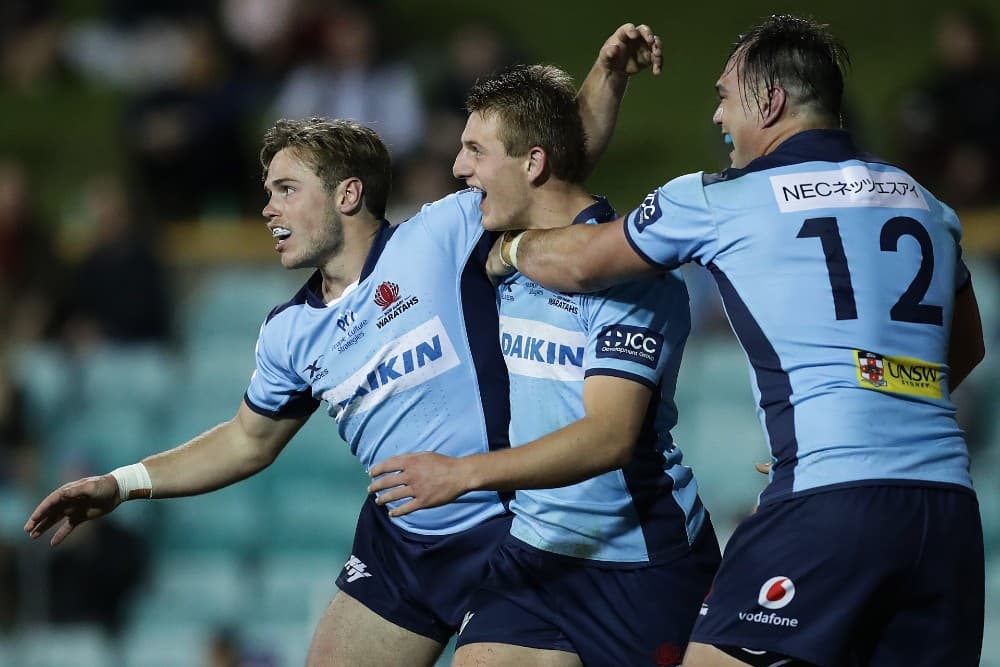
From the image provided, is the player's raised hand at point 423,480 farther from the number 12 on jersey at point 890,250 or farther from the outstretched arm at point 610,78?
the outstretched arm at point 610,78

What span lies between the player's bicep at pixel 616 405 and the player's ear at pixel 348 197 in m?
1.26

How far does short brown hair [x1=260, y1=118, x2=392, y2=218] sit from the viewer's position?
15.9ft

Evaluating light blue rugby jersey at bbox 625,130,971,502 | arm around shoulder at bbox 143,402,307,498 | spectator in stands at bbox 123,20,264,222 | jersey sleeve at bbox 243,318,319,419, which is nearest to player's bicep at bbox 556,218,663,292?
light blue rugby jersey at bbox 625,130,971,502

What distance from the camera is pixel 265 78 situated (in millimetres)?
11297

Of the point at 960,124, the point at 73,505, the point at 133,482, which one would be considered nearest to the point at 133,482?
the point at 133,482

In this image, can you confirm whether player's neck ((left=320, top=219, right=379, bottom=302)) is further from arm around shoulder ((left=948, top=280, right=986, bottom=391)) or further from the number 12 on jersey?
arm around shoulder ((left=948, top=280, right=986, bottom=391))

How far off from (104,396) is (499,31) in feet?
13.4

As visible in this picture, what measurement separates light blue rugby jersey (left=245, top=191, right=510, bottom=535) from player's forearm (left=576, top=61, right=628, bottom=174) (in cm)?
42

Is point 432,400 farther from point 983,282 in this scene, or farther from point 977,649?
point 983,282

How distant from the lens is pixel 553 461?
3732 mm

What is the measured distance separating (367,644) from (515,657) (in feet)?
2.43

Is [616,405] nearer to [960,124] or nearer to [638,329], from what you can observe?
→ [638,329]

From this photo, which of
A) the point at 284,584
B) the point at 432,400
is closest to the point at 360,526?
the point at 432,400

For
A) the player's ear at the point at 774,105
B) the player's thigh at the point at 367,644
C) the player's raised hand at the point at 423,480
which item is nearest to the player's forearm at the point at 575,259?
the player's ear at the point at 774,105
